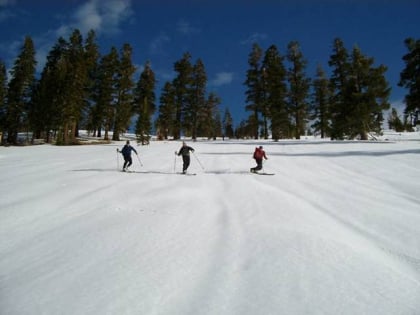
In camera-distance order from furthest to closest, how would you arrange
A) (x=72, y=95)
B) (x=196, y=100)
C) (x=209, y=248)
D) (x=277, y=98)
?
(x=196, y=100) < (x=277, y=98) < (x=72, y=95) < (x=209, y=248)

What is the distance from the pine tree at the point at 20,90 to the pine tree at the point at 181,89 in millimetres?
21524

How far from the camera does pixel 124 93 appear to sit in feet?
133

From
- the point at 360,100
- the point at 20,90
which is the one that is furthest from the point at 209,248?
the point at 20,90

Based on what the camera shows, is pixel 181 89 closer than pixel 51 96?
No

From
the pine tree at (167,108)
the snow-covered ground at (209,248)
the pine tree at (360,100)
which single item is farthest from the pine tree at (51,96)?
the pine tree at (360,100)

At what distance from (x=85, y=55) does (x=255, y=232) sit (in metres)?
39.9

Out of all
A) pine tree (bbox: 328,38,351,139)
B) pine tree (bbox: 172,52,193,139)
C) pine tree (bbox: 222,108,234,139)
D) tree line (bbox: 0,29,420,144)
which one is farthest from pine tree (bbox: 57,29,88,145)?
pine tree (bbox: 222,108,234,139)

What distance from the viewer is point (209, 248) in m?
5.55

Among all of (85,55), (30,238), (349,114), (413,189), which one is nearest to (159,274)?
(30,238)

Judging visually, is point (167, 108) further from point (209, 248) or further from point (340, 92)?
point (209, 248)

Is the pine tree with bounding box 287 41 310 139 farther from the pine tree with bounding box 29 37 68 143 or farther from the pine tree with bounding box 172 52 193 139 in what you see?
the pine tree with bounding box 29 37 68 143

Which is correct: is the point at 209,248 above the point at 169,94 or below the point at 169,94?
below

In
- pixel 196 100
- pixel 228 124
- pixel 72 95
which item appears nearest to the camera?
pixel 72 95

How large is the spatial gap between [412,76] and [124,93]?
1368 inches
